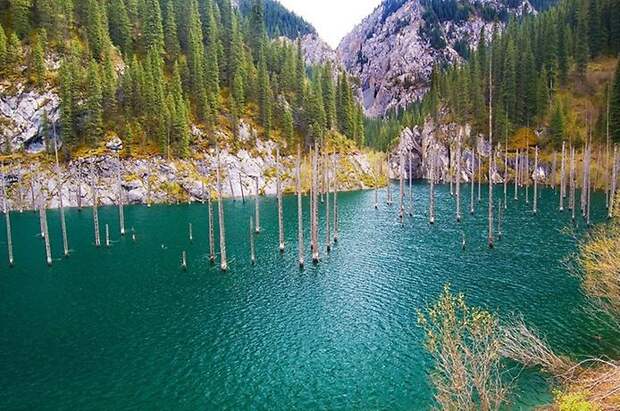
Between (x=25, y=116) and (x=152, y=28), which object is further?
(x=152, y=28)

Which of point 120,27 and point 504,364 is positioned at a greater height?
point 120,27

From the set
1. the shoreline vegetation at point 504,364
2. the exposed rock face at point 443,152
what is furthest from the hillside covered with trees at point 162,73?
the shoreline vegetation at point 504,364

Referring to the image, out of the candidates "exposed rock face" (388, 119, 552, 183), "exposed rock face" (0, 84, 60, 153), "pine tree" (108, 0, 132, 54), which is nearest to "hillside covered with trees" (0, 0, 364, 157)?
"pine tree" (108, 0, 132, 54)

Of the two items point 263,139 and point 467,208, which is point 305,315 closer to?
point 467,208

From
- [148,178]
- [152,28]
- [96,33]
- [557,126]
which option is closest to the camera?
[148,178]

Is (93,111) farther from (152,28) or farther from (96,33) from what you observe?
(152,28)

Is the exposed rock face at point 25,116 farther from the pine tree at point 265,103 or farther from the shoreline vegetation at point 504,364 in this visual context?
the shoreline vegetation at point 504,364

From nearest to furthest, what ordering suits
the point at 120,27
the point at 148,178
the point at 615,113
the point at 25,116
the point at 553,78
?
the point at 615,113, the point at 25,116, the point at 148,178, the point at 120,27, the point at 553,78

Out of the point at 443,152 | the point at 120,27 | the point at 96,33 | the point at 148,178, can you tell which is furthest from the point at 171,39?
the point at 443,152
